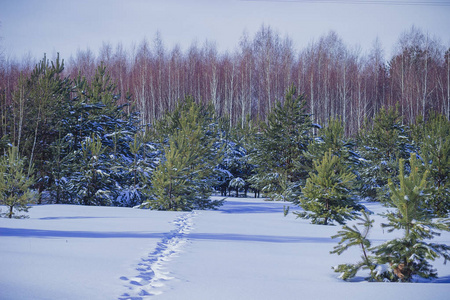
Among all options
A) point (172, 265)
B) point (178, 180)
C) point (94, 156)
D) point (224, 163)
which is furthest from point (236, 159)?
point (172, 265)

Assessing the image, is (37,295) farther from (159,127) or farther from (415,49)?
(415,49)

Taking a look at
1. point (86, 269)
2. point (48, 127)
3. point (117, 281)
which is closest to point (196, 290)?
point (117, 281)

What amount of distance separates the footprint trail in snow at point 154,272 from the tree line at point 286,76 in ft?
111

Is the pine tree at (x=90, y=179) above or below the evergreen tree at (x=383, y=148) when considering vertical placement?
below

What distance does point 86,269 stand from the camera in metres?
4.96

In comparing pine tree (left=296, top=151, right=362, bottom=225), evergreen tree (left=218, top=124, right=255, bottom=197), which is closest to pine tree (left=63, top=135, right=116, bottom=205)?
pine tree (left=296, top=151, right=362, bottom=225)

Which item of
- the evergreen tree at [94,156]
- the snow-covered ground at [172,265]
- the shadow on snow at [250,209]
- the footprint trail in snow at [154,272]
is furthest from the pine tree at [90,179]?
the footprint trail in snow at [154,272]

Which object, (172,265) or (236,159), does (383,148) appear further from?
(172,265)

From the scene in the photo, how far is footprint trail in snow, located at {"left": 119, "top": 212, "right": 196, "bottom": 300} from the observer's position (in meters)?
4.32

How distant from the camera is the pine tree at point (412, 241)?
521 cm

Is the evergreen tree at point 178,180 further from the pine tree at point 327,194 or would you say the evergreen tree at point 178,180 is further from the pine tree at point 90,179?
the pine tree at point 327,194

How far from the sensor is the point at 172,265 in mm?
5699

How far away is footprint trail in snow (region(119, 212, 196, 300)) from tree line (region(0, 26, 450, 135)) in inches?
1329

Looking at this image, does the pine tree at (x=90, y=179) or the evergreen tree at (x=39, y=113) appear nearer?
the pine tree at (x=90, y=179)
